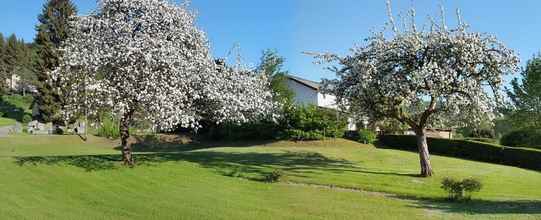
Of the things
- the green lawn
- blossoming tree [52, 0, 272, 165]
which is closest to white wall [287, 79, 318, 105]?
the green lawn

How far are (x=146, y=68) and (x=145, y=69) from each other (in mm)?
66

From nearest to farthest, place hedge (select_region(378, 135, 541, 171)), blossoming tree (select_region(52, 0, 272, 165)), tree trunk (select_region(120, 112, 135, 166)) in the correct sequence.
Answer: blossoming tree (select_region(52, 0, 272, 165)) < tree trunk (select_region(120, 112, 135, 166)) < hedge (select_region(378, 135, 541, 171))

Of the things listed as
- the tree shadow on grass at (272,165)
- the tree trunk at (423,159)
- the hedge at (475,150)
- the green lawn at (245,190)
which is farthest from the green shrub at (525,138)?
the tree trunk at (423,159)

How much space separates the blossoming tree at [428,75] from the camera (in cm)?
2094

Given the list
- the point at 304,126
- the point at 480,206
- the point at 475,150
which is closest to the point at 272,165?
the point at 480,206

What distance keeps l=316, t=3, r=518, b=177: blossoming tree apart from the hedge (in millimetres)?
11275

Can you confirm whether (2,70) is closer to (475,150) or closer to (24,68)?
(24,68)

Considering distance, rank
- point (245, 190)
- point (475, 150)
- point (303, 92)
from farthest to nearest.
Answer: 1. point (303, 92)
2. point (475, 150)
3. point (245, 190)

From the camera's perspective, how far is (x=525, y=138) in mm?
40906

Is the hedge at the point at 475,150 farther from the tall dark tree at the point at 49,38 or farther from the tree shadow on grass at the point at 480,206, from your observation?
the tall dark tree at the point at 49,38

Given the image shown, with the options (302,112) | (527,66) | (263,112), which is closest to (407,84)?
(263,112)

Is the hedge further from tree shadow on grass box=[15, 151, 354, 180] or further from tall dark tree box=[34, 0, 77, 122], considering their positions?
tall dark tree box=[34, 0, 77, 122]

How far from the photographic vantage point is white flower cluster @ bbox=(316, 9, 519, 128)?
20922 millimetres

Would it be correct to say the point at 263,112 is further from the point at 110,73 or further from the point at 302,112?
the point at 302,112
